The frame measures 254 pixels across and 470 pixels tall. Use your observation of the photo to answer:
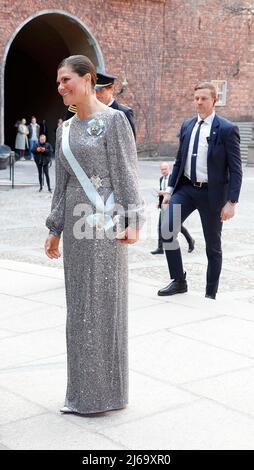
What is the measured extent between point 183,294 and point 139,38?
21.1 meters

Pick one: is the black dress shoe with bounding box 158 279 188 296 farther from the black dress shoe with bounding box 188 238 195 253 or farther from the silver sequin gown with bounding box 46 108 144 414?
the black dress shoe with bounding box 188 238 195 253

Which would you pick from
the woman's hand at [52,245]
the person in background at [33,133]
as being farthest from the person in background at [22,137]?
the woman's hand at [52,245]

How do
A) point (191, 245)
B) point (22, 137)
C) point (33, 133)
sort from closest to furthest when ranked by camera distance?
point (191, 245) → point (22, 137) → point (33, 133)

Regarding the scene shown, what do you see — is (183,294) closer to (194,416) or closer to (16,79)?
(194,416)

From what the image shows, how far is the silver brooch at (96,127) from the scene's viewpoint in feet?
12.6

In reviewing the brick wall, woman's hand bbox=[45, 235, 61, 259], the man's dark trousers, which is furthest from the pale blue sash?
the brick wall

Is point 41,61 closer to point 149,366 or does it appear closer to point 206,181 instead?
point 206,181

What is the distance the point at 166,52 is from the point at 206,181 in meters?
22.0

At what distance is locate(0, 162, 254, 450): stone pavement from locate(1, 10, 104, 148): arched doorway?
1777 centimetres

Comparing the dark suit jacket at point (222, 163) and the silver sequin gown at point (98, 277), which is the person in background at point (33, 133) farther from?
the silver sequin gown at point (98, 277)

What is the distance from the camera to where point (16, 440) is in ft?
12.0

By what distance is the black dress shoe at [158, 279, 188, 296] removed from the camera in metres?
6.72

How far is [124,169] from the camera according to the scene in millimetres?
3863

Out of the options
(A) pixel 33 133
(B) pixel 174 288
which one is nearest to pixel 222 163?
(B) pixel 174 288
